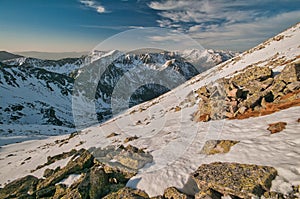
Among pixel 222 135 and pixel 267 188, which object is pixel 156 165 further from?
pixel 267 188

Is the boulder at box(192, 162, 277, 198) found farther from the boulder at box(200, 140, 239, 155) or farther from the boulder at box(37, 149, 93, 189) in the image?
the boulder at box(37, 149, 93, 189)

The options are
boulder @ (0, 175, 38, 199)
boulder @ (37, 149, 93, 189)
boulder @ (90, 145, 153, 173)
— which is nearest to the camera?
boulder @ (90, 145, 153, 173)

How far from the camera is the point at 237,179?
1016 centimetres

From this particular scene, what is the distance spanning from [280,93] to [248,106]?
298 centimetres

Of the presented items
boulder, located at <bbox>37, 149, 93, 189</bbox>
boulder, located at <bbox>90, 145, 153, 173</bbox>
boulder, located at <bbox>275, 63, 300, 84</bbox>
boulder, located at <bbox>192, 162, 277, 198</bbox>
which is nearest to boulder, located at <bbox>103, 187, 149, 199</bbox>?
boulder, located at <bbox>90, 145, 153, 173</bbox>

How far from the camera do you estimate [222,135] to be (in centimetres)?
1719

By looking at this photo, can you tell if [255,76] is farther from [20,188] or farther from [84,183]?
[20,188]

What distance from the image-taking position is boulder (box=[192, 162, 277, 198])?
9.42 meters

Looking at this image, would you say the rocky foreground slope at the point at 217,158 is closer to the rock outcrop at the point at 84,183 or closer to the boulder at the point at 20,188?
the rock outcrop at the point at 84,183

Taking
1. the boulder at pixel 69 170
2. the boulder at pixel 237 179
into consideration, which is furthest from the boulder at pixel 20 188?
the boulder at pixel 237 179

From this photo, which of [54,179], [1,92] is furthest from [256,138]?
[1,92]

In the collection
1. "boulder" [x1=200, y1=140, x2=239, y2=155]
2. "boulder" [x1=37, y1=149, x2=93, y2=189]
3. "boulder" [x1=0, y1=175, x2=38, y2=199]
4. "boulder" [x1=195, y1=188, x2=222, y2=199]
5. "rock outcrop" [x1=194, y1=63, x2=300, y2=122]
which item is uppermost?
"rock outcrop" [x1=194, y1=63, x2=300, y2=122]

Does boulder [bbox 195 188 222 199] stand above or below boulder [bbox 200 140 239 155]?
below

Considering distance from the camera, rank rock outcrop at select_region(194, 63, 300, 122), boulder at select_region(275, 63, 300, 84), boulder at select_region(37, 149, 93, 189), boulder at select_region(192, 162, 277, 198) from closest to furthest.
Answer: boulder at select_region(192, 162, 277, 198), boulder at select_region(37, 149, 93, 189), rock outcrop at select_region(194, 63, 300, 122), boulder at select_region(275, 63, 300, 84)
